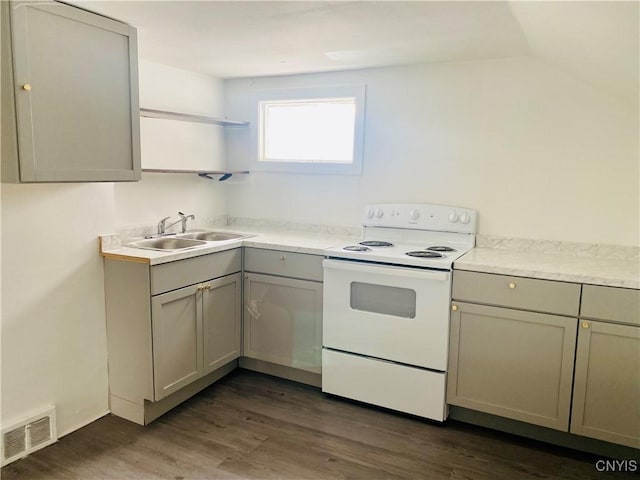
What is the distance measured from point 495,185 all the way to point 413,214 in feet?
1.74

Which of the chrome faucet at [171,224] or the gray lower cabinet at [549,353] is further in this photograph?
the chrome faucet at [171,224]

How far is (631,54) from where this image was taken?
5.56 ft

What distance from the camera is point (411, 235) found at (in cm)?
307

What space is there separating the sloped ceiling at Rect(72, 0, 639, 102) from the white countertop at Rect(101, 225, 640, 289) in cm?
86

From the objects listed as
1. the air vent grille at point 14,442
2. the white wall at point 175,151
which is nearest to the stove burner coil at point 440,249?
the white wall at point 175,151

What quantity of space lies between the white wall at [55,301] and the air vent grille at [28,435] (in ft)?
0.15

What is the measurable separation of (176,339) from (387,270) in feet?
3.98

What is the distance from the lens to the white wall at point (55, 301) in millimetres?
2113

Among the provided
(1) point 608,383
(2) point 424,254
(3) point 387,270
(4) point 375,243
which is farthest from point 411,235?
(1) point 608,383

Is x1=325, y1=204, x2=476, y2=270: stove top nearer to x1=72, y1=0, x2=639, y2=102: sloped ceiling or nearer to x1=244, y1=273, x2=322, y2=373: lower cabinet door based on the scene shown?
x1=244, y1=273, x2=322, y2=373: lower cabinet door

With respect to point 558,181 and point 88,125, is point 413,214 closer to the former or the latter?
point 558,181

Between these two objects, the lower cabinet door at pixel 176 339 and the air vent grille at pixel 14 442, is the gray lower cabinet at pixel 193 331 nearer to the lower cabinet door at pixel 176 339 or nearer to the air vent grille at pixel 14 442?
the lower cabinet door at pixel 176 339

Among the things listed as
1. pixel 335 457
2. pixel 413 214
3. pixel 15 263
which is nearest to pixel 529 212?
pixel 413 214

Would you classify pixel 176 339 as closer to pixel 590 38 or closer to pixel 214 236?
pixel 214 236
